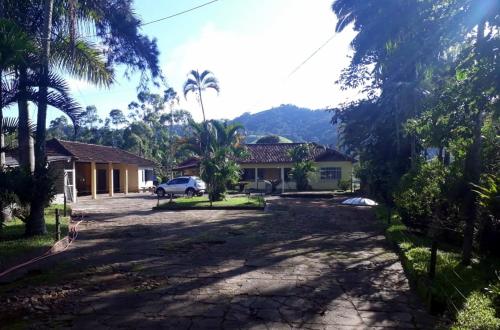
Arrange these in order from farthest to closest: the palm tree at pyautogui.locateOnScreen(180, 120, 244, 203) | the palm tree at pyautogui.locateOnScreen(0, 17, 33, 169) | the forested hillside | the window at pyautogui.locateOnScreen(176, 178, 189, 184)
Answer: the forested hillside → the window at pyautogui.locateOnScreen(176, 178, 189, 184) → the palm tree at pyautogui.locateOnScreen(180, 120, 244, 203) → the palm tree at pyautogui.locateOnScreen(0, 17, 33, 169)

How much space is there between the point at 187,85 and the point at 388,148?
575 inches

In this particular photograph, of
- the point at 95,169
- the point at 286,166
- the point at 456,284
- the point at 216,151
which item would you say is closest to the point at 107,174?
the point at 95,169

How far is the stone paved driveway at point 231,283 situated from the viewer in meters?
5.38

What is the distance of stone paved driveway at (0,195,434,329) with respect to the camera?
538 cm

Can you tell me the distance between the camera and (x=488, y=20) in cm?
563

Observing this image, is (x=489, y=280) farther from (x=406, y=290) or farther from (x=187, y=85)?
(x=187, y=85)

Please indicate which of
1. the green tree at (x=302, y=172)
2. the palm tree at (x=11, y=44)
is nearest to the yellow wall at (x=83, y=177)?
the green tree at (x=302, y=172)

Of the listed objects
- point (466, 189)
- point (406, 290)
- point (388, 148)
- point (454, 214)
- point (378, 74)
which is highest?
point (378, 74)

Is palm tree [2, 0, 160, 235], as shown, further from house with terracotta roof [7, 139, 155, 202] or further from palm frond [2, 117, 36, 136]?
house with terracotta roof [7, 139, 155, 202]

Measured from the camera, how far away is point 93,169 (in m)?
29.0

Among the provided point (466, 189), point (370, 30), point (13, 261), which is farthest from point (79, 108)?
point (370, 30)

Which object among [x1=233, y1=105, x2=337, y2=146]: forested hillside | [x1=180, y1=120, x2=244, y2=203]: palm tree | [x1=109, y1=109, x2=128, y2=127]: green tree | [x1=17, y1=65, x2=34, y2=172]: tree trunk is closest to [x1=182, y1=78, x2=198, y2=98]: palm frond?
[x1=180, y1=120, x2=244, y2=203]: palm tree

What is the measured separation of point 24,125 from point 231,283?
27.4 ft

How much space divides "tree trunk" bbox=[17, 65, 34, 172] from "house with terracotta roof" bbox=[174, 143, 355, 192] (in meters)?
26.1
